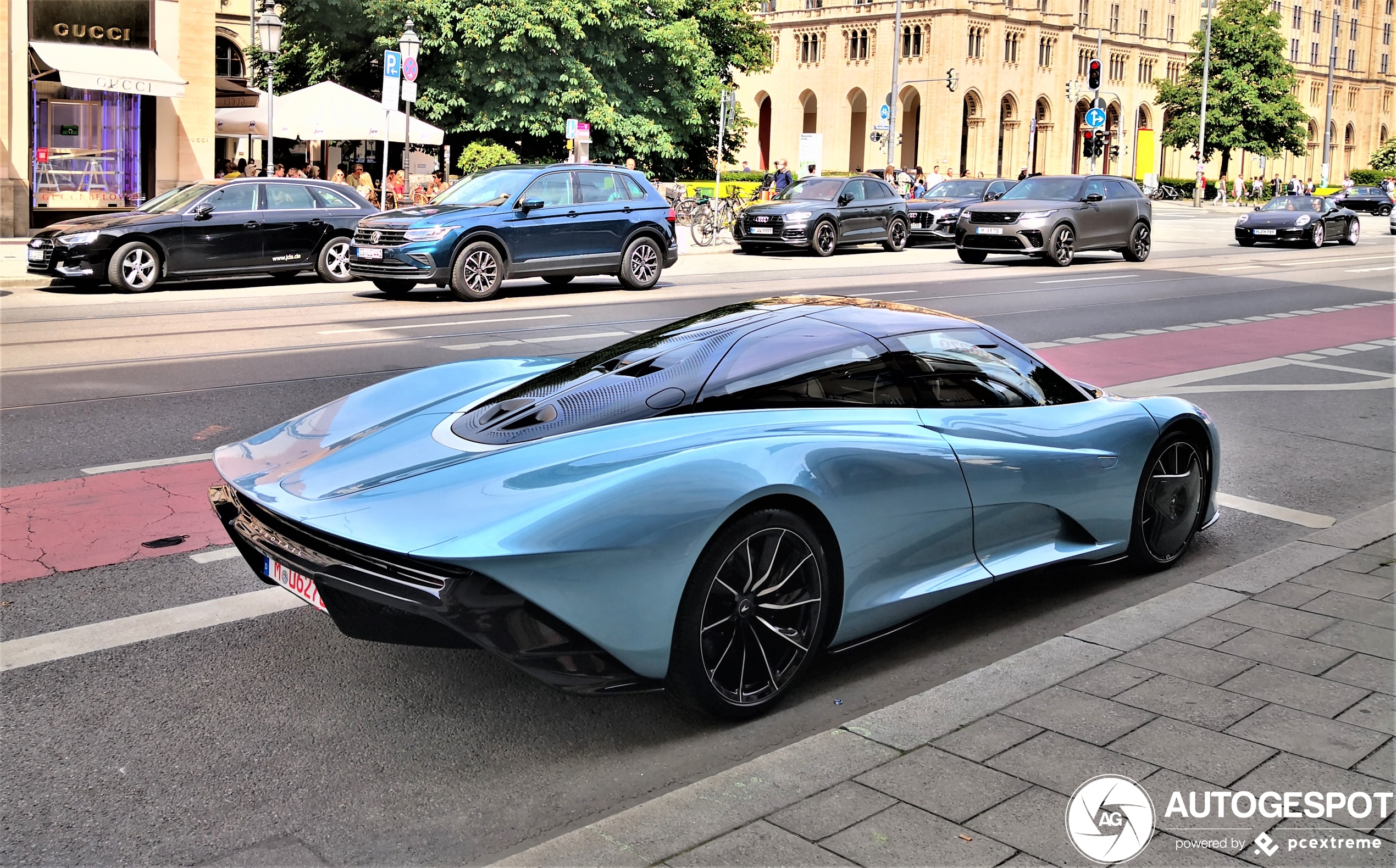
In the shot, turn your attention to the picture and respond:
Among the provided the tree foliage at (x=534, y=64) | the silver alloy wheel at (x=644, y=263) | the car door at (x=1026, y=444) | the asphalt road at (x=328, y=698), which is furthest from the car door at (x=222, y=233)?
the tree foliage at (x=534, y=64)

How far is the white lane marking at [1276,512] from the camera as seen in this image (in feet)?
22.0

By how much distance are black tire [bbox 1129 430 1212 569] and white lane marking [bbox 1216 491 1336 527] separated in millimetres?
956

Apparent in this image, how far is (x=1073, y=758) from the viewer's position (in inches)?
141

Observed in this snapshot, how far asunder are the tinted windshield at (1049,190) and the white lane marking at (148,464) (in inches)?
840

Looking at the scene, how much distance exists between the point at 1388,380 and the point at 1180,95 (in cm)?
7966

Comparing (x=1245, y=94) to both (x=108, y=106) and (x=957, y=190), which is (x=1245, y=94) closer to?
(x=957, y=190)

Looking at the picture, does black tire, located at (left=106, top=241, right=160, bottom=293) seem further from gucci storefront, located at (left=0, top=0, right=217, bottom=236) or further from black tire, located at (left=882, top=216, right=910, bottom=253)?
black tire, located at (left=882, top=216, right=910, bottom=253)

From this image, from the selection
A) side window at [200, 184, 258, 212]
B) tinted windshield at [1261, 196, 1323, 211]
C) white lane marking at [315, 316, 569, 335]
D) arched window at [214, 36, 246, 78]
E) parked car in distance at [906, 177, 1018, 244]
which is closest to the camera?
white lane marking at [315, 316, 569, 335]

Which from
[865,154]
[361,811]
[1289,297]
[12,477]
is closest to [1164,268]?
[1289,297]

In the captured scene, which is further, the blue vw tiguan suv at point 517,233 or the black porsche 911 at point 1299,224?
the black porsche 911 at point 1299,224

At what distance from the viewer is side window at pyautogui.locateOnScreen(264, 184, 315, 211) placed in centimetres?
1897

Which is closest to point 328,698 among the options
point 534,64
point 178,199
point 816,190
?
point 178,199

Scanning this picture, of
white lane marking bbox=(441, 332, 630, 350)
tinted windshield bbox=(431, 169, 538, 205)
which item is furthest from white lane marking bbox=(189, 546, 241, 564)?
tinted windshield bbox=(431, 169, 538, 205)

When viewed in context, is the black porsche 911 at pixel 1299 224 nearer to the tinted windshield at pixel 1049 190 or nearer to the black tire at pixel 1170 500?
the tinted windshield at pixel 1049 190
